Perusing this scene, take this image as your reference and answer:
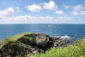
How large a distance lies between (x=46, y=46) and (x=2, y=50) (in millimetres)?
8807

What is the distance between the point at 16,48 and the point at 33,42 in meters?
4.43

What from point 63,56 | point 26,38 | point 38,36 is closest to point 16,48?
point 26,38

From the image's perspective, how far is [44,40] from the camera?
24.2 metres

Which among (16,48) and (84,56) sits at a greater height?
(84,56)

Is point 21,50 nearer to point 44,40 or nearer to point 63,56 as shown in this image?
point 44,40

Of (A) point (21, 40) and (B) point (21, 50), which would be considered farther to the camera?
(A) point (21, 40)

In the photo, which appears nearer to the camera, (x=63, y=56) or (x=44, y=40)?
(x=63, y=56)

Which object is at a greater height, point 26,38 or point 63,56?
point 63,56

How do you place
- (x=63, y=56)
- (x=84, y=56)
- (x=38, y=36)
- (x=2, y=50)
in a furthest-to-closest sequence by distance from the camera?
(x=38, y=36) < (x=2, y=50) < (x=63, y=56) < (x=84, y=56)

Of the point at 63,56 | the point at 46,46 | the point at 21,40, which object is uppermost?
the point at 63,56

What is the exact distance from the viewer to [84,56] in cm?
457

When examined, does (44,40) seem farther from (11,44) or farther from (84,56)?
(84,56)

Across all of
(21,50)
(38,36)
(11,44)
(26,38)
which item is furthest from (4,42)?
(38,36)

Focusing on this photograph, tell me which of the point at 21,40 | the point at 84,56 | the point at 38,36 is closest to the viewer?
the point at 84,56
